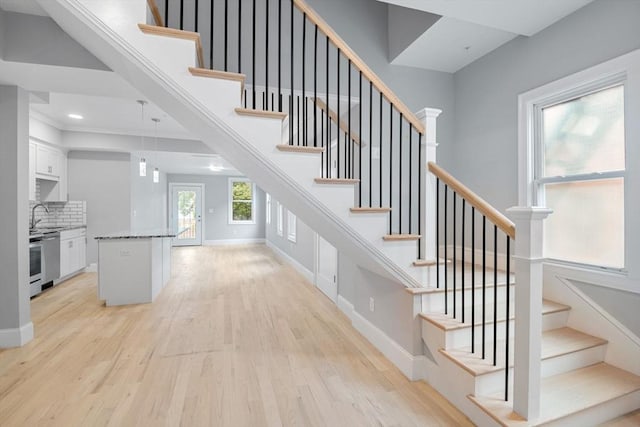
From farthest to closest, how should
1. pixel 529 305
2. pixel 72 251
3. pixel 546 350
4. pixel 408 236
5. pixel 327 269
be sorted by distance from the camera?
1. pixel 72 251
2. pixel 327 269
3. pixel 408 236
4. pixel 546 350
5. pixel 529 305

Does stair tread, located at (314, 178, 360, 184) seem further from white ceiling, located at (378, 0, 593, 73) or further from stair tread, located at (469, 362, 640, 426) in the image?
stair tread, located at (469, 362, 640, 426)

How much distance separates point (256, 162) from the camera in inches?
80.7

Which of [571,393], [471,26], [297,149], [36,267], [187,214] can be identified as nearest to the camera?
[571,393]

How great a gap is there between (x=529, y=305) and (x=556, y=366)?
0.92m

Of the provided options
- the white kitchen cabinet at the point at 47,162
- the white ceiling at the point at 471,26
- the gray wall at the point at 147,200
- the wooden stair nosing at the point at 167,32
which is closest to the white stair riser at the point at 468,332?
the white ceiling at the point at 471,26

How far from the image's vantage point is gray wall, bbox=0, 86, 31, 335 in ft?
9.21

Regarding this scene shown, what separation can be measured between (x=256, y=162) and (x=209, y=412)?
1.65 meters

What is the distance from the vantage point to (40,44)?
2.42 metres

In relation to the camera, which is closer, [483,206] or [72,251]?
[483,206]

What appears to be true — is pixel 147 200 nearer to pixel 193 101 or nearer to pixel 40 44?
pixel 40 44

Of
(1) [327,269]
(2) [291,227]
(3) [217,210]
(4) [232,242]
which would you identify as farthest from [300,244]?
(3) [217,210]

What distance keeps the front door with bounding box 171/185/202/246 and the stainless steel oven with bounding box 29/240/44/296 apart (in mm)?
5563

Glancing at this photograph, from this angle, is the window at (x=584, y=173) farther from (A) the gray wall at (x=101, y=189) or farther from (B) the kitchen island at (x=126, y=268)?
(A) the gray wall at (x=101, y=189)

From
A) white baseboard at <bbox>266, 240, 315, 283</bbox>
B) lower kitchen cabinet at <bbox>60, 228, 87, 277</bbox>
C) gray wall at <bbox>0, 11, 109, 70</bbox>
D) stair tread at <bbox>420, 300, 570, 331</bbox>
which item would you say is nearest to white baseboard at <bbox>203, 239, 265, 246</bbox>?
white baseboard at <bbox>266, 240, 315, 283</bbox>
